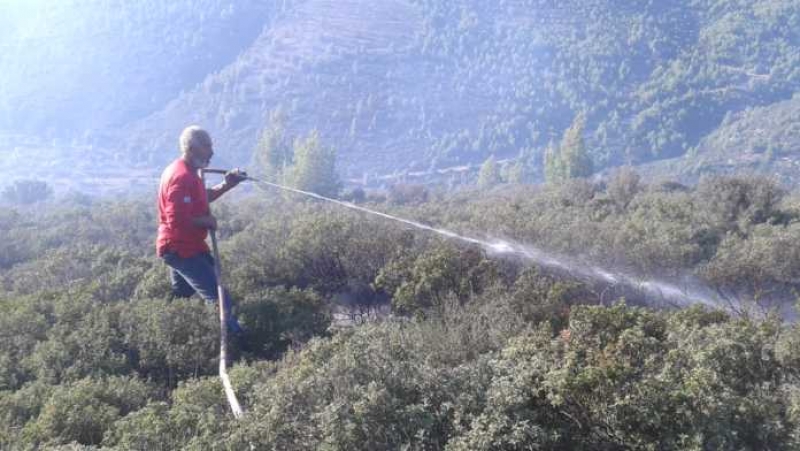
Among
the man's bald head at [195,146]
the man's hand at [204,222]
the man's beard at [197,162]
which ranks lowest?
the man's hand at [204,222]

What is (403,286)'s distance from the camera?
19.7 ft

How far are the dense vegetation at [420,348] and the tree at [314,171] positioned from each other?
26.1m

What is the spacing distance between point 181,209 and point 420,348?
276cm

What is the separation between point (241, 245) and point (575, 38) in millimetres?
76436

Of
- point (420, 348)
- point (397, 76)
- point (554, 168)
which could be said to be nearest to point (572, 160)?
point (554, 168)

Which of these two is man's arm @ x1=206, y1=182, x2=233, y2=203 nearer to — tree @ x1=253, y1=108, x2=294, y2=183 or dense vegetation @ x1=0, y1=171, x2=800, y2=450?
dense vegetation @ x1=0, y1=171, x2=800, y2=450

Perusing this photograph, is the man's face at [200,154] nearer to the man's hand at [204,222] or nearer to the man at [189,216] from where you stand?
the man at [189,216]

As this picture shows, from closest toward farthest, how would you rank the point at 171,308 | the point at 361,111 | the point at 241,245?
the point at 171,308, the point at 241,245, the point at 361,111

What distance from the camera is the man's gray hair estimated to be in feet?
19.4

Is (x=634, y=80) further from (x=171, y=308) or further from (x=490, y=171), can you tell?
(x=171, y=308)

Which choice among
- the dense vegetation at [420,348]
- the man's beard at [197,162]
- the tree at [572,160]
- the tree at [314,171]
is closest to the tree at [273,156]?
the tree at [314,171]

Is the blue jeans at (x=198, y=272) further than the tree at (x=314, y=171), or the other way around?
the tree at (x=314, y=171)

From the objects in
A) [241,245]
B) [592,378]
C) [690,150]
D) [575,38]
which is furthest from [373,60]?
[592,378]

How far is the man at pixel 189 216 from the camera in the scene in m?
5.86
